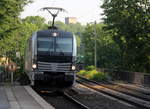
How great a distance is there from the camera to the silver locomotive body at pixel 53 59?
20259mm

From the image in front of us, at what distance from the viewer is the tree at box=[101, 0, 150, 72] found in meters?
38.1

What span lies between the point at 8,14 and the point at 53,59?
18.6 ft

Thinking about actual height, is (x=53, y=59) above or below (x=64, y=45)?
below

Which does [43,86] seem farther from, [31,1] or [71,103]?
[31,1]

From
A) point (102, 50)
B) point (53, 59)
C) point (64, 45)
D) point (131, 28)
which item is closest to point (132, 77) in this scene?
point (131, 28)

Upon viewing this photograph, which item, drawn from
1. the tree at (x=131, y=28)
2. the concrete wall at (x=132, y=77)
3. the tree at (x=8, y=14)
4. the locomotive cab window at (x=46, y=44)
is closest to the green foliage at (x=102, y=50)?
the tree at (x=131, y=28)

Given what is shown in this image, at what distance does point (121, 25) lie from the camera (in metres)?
39.1

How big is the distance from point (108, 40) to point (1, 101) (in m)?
46.4

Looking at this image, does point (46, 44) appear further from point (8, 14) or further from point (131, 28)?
point (131, 28)

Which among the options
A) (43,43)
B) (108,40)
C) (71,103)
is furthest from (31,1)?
(108,40)

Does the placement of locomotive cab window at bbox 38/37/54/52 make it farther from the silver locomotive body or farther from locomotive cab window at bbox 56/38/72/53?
locomotive cab window at bbox 56/38/72/53

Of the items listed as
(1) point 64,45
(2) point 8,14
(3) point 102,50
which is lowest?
(1) point 64,45

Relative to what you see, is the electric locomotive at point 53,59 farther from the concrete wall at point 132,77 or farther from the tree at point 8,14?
the concrete wall at point 132,77

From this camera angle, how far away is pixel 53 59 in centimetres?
2056
